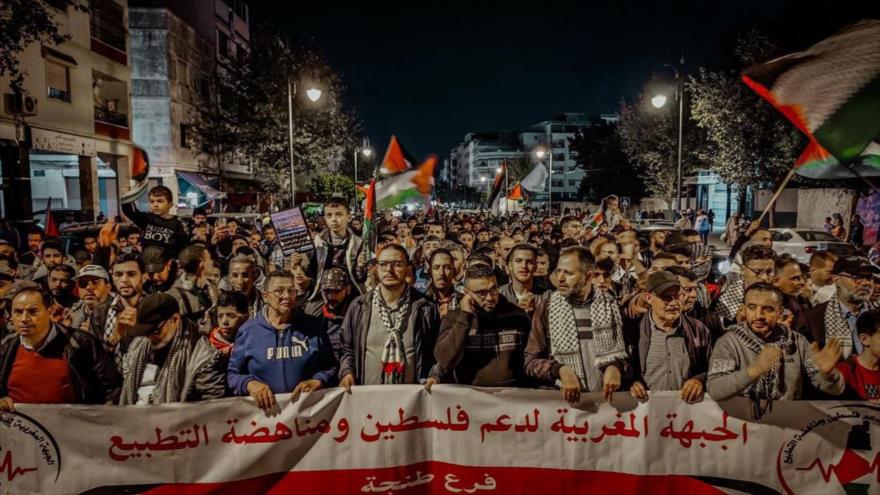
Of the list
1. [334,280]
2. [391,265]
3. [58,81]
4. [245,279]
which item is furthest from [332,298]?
[58,81]

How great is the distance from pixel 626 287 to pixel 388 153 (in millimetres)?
5201

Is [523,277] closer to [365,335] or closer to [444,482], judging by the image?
[365,335]

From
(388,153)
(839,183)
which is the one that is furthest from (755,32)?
(388,153)

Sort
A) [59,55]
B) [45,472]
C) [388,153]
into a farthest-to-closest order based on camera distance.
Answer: [59,55] < [388,153] < [45,472]

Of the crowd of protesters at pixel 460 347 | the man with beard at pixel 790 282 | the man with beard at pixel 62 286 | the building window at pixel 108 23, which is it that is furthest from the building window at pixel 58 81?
the man with beard at pixel 790 282

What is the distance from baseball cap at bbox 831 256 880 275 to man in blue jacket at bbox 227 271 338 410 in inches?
166

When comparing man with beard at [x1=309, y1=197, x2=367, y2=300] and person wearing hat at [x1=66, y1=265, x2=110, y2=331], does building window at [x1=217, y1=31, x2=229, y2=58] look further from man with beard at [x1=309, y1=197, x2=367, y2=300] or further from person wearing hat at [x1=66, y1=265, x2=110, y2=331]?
person wearing hat at [x1=66, y1=265, x2=110, y2=331]

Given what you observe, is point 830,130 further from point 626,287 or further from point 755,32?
point 755,32

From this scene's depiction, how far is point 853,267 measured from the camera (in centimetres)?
475

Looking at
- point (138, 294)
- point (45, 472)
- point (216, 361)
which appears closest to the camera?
point (45, 472)

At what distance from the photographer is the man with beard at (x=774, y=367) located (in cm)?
344

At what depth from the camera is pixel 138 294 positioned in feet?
15.7

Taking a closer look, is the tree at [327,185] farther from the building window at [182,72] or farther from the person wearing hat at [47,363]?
the person wearing hat at [47,363]

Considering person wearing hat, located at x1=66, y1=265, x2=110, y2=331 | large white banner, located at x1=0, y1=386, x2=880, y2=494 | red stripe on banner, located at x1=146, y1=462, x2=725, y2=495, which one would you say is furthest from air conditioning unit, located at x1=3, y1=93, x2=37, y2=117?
red stripe on banner, located at x1=146, y1=462, x2=725, y2=495
